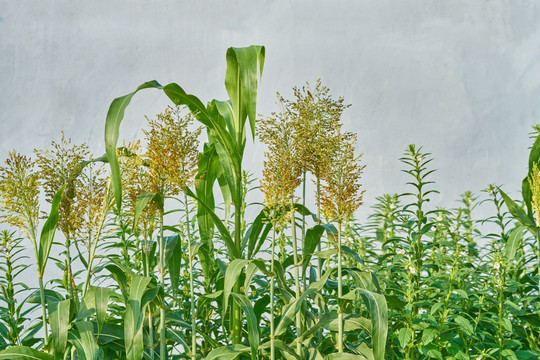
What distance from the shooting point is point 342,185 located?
78.7 inches

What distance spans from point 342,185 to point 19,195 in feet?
3.82

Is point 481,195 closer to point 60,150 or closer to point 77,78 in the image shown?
point 60,150

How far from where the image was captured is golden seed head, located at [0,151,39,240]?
76.2 inches

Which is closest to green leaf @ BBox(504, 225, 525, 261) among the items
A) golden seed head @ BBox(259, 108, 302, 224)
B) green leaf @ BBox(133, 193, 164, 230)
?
golden seed head @ BBox(259, 108, 302, 224)

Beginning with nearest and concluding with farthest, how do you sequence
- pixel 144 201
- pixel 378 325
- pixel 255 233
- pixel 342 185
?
pixel 378 325
pixel 144 201
pixel 342 185
pixel 255 233

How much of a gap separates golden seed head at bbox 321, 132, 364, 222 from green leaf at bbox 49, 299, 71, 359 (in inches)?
39.3

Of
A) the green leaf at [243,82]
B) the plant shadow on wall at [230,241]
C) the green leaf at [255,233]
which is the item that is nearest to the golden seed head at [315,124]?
the plant shadow on wall at [230,241]

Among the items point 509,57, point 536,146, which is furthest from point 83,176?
point 509,57

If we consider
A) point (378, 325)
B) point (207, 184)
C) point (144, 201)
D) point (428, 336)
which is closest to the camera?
point (378, 325)

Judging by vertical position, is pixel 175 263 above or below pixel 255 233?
below

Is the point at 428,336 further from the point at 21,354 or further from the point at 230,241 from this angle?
the point at 21,354

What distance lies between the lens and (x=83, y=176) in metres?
2.02

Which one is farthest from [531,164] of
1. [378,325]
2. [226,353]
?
[226,353]

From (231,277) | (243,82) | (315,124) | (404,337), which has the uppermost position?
(243,82)
